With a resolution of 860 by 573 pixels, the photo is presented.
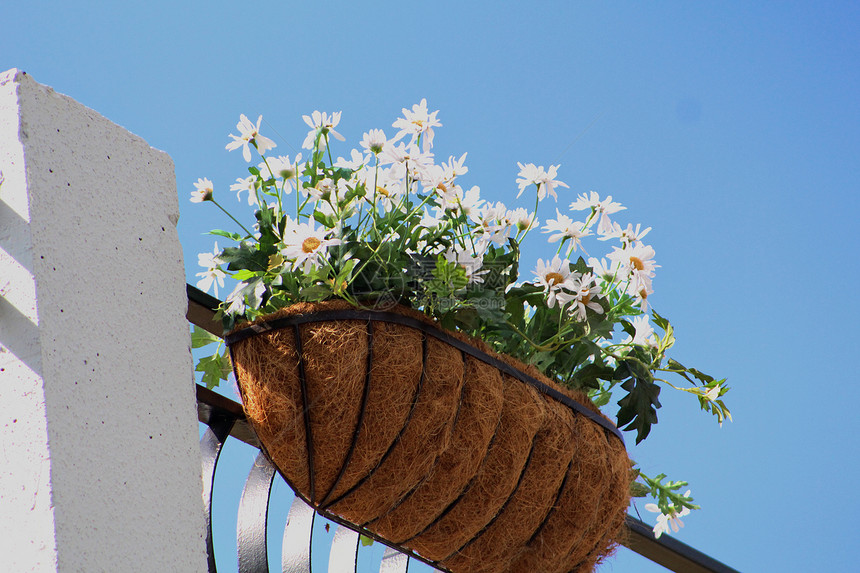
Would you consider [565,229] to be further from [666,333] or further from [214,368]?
[214,368]

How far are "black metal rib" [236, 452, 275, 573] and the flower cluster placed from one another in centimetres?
15

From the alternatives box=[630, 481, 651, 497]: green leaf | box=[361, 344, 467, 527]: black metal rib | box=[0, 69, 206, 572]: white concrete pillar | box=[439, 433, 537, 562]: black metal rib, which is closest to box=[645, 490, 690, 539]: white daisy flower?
box=[630, 481, 651, 497]: green leaf

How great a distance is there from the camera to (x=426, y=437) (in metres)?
0.99

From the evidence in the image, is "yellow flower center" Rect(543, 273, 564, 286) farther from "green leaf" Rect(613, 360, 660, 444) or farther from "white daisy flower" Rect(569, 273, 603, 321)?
"green leaf" Rect(613, 360, 660, 444)

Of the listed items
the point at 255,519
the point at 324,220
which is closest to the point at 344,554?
the point at 255,519

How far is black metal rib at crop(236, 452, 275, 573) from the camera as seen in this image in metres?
1.09

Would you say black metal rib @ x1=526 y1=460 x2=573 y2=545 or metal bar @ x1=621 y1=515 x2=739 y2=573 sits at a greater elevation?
metal bar @ x1=621 y1=515 x2=739 y2=573

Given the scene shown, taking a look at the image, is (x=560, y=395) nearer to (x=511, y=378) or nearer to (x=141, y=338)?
(x=511, y=378)

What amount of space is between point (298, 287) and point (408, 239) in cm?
16

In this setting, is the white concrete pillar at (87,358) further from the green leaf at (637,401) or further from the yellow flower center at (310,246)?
the green leaf at (637,401)

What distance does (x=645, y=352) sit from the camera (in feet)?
4.22

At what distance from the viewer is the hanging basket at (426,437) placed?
0.95m

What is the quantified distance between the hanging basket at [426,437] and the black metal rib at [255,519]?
14 centimetres

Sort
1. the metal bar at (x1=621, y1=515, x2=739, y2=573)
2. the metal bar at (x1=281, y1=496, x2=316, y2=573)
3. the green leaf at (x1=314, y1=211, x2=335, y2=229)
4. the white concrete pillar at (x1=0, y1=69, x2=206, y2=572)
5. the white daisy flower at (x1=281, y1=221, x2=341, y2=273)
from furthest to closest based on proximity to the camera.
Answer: the metal bar at (x1=621, y1=515, x2=739, y2=573) → the metal bar at (x1=281, y1=496, x2=316, y2=573) → the green leaf at (x1=314, y1=211, x2=335, y2=229) → the white daisy flower at (x1=281, y1=221, x2=341, y2=273) → the white concrete pillar at (x1=0, y1=69, x2=206, y2=572)
